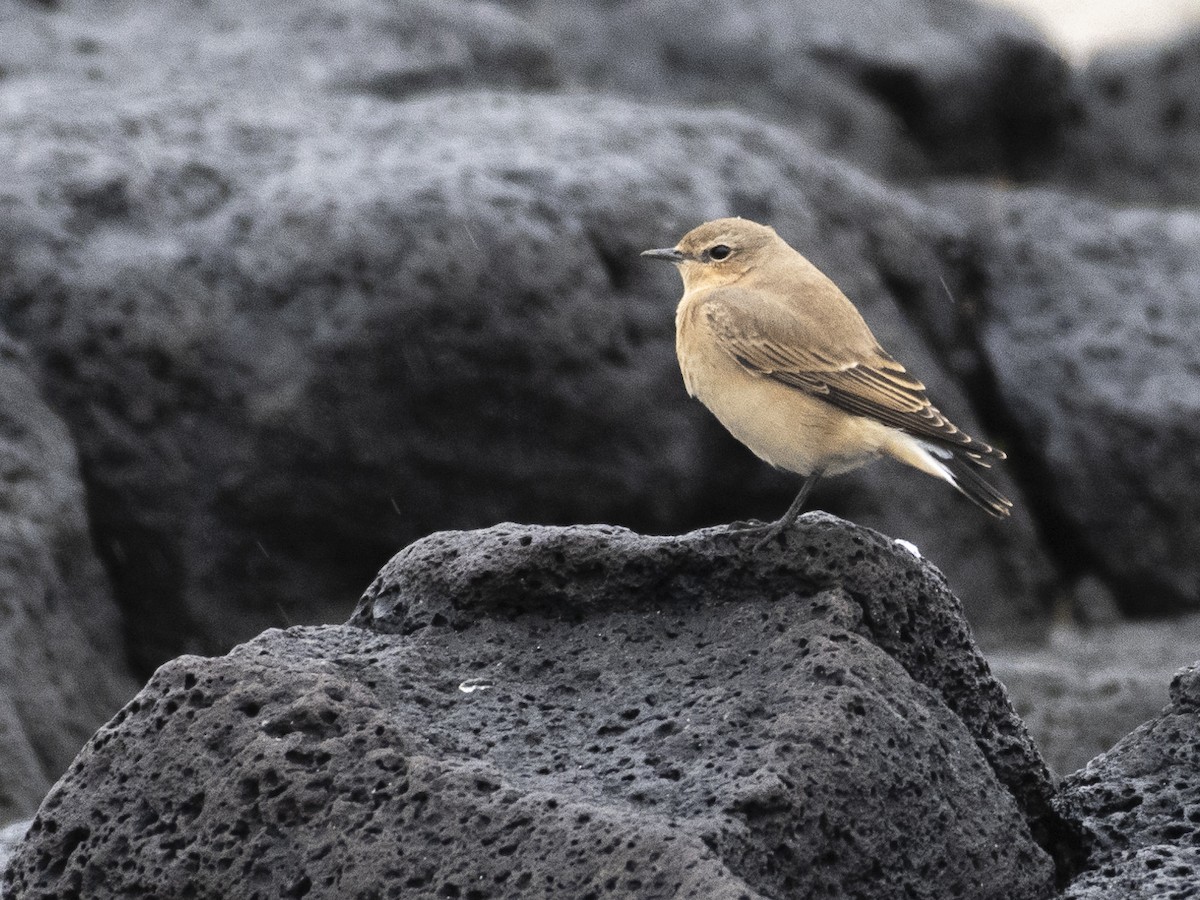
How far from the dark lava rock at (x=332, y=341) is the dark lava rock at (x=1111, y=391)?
2.45 meters

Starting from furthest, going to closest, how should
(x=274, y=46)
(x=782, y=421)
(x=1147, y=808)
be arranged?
(x=274, y=46) < (x=782, y=421) < (x=1147, y=808)

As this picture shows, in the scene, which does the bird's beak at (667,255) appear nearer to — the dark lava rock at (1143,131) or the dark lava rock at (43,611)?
the dark lava rock at (43,611)

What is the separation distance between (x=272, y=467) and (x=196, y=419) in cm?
51

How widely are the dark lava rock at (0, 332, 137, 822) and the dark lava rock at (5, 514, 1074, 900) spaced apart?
12.3 ft

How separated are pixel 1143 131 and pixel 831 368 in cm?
1176

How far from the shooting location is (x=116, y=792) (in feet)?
16.6

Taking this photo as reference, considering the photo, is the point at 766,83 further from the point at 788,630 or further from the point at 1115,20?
the point at 788,630

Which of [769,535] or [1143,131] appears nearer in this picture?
[769,535]

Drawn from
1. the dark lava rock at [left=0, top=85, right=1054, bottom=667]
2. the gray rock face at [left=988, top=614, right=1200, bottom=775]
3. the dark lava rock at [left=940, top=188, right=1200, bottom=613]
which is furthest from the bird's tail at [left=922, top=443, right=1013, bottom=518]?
the dark lava rock at [left=940, top=188, right=1200, bottom=613]

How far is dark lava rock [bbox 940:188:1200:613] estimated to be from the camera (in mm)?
12289

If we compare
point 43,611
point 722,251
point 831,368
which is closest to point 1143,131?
point 722,251

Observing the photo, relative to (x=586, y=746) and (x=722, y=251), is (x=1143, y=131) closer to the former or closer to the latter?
(x=722, y=251)

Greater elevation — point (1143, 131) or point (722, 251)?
point (722, 251)

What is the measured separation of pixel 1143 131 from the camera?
56.2 feet
